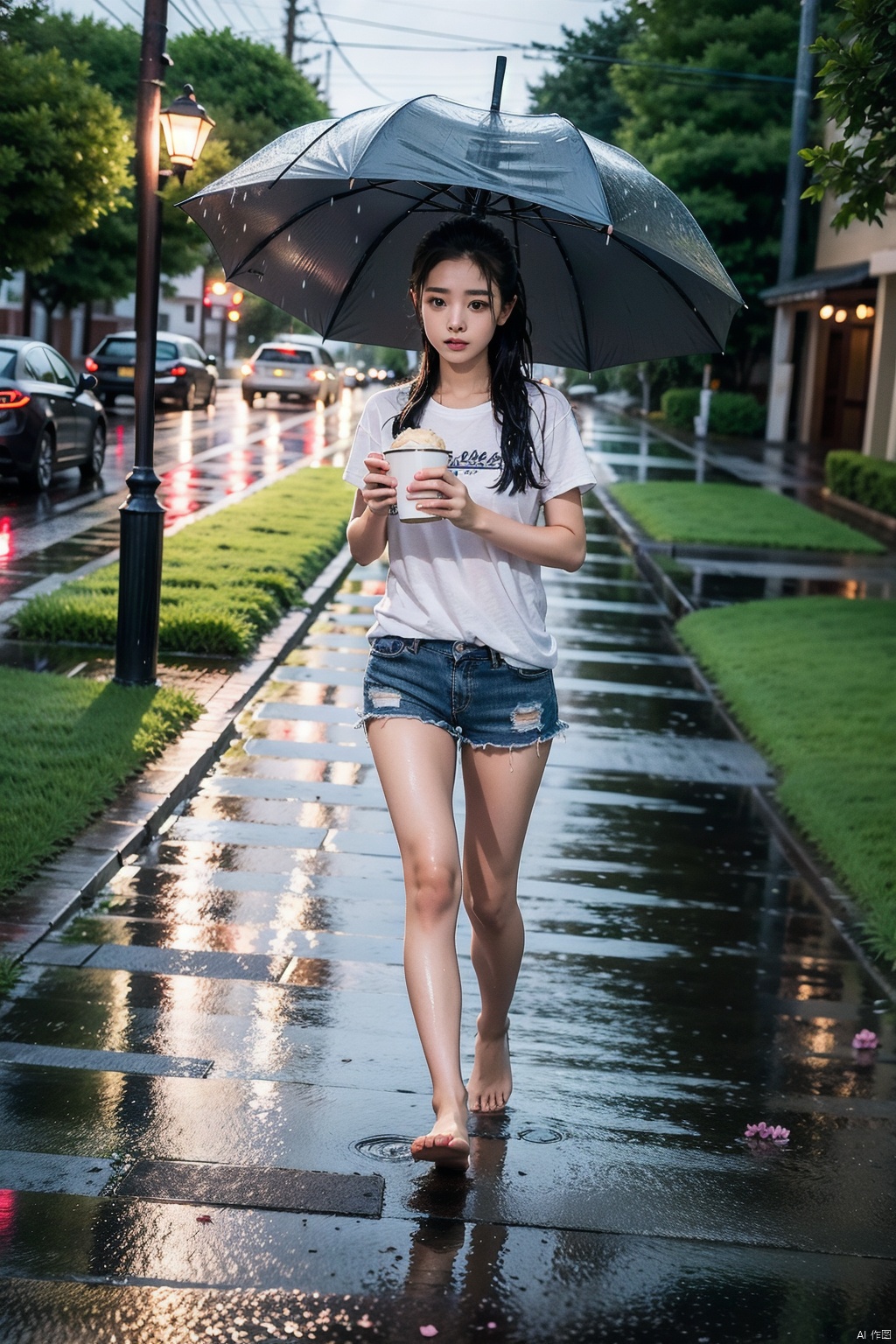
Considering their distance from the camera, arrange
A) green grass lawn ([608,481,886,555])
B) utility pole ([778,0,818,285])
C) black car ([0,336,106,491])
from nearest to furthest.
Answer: black car ([0,336,106,491]), green grass lawn ([608,481,886,555]), utility pole ([778,0,818,285])

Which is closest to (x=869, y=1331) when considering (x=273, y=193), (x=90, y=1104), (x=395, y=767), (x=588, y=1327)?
(x=588, y=1327)

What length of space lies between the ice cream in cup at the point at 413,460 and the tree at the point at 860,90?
137 inches

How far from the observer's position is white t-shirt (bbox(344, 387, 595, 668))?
353 centimetres

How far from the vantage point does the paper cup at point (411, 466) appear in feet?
10.7

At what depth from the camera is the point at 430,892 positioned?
3367 mm

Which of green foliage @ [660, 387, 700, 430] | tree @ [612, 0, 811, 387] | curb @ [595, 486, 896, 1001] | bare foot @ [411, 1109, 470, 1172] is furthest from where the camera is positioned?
green foliage @ [660, 387, 700, 430]

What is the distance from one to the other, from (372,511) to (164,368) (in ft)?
99.0

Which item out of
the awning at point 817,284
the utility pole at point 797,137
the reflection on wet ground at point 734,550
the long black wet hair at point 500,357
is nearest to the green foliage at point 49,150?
the reflection on wet ground at point 734,550

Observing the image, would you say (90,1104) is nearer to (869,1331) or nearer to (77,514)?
(869,1331)

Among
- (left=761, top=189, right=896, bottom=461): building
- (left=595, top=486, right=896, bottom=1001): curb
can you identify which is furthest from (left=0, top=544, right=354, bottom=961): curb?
(left=761, top=189, right=896, bottom=461): building

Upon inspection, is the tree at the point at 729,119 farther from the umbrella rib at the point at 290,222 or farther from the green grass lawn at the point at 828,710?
the umbrella rib at the point at 290,222

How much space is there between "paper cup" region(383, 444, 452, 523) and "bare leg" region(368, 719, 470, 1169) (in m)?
0.48

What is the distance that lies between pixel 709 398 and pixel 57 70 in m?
18.6

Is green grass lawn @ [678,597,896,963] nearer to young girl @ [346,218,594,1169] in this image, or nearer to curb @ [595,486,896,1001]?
curb @ [595,486,896,1001]
